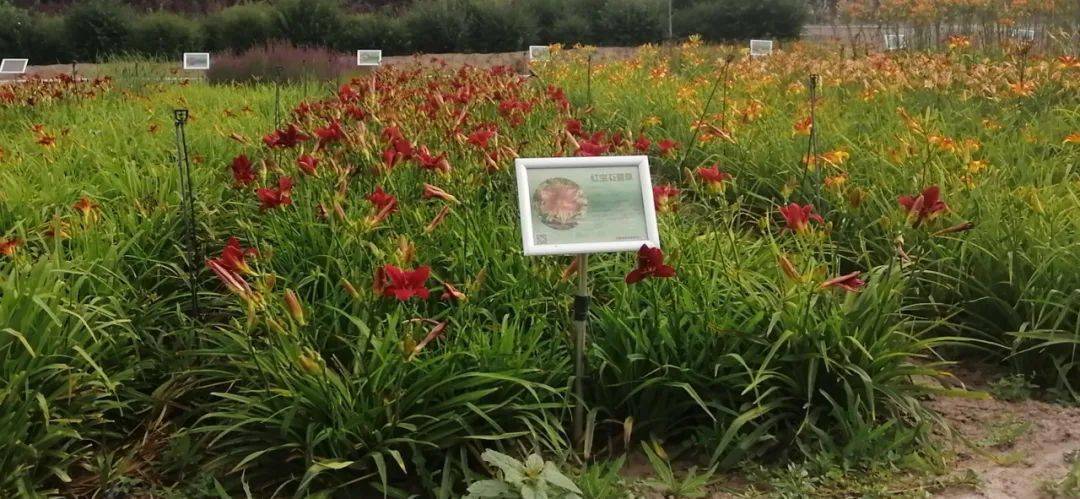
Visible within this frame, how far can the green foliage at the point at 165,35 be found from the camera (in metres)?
16.1

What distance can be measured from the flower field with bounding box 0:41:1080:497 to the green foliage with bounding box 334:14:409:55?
13.7 meters

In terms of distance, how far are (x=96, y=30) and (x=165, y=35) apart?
4.14 ft

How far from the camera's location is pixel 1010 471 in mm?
1952

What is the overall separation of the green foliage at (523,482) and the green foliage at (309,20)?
16.0 meters

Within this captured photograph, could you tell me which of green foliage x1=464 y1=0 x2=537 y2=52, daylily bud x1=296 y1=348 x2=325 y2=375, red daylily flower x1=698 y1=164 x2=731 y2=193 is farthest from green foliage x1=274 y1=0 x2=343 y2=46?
daylily bud x1=296 y1=348 x2=325 y2=375

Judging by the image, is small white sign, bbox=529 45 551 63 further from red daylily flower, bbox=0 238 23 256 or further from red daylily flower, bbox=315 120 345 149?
red daylily flower, bbox=0 238 23 256

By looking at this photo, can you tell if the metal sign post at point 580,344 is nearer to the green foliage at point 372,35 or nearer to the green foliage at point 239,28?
the green foliage at point 372,35

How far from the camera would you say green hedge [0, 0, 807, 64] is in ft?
53.3

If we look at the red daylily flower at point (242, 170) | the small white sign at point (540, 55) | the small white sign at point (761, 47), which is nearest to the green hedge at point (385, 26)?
the small white sign at point (540, 55)

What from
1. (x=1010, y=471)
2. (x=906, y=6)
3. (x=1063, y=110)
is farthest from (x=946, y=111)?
(x=906, y=6)

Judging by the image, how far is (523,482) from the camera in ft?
5.45

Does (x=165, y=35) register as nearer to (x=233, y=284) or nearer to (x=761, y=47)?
(x=761, y=47)

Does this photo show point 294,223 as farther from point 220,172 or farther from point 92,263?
point 220,172

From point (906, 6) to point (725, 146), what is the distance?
700 centimetres
